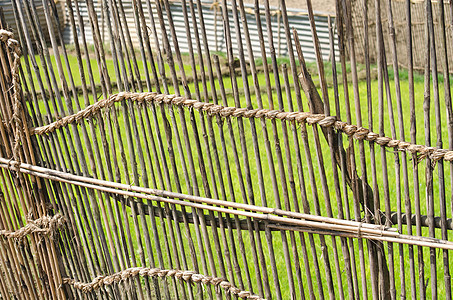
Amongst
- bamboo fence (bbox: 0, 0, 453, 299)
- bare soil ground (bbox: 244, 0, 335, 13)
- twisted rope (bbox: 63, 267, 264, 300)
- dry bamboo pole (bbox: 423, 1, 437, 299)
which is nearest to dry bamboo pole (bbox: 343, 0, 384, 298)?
bamboo fence (bbox: 0, 0, 453, 299)

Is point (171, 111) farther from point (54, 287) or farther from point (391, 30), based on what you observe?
point (54, 287)

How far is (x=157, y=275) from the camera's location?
106 inches

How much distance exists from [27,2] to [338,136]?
1.72m

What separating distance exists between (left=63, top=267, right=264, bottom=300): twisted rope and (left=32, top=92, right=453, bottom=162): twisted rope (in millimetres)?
885

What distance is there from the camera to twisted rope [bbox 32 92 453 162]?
75.2 inches

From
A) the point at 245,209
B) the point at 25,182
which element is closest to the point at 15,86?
the point at 25,182

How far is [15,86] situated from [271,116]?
1.45m

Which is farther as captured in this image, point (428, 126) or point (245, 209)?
point (245, 209)

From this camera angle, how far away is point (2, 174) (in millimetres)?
3008

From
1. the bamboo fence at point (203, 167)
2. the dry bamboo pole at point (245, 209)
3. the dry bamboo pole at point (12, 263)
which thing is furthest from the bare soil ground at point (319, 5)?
the dry bamboo pole at point (245, 209)

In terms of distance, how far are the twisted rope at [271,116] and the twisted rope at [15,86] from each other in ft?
0.63

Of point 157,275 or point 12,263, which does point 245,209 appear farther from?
point 12,263

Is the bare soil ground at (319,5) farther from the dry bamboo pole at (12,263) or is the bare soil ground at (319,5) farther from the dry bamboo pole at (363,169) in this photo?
the dry bamboo pole at (363,169)

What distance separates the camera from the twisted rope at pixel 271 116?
1.91 metres
